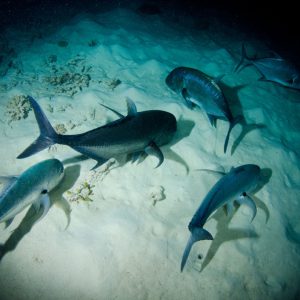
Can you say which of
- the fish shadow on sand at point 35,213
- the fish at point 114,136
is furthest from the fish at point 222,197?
the fish shadow on sand at point 35,213

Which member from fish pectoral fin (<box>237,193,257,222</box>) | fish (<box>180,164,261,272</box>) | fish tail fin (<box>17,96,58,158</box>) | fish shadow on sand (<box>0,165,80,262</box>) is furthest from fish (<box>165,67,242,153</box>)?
fish tail fin (<box>17,96,58,158</box>)

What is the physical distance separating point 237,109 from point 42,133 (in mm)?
5005

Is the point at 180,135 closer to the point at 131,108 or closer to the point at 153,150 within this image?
the point at 153,150

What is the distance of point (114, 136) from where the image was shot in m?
3.34

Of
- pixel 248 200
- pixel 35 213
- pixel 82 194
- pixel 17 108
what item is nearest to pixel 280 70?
pixel 248 200

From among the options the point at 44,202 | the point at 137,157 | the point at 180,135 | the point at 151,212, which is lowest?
the point at 151,212

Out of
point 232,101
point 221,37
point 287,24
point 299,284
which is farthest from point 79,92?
point 287,24

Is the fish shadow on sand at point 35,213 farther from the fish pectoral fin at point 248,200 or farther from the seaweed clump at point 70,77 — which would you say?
the seaweed clump at point 70,77

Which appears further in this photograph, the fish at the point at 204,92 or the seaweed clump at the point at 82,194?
the fish at the point at 204,92

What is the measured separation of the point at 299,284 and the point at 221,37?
38.3ft

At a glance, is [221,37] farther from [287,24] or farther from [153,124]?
[153,124]

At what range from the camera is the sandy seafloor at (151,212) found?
322 centimetres

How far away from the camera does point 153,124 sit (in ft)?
12.5

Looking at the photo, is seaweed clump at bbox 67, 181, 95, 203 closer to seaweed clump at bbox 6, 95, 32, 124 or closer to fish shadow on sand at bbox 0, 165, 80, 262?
fish shadow on sand at bbox 0, 165, 80, 262
